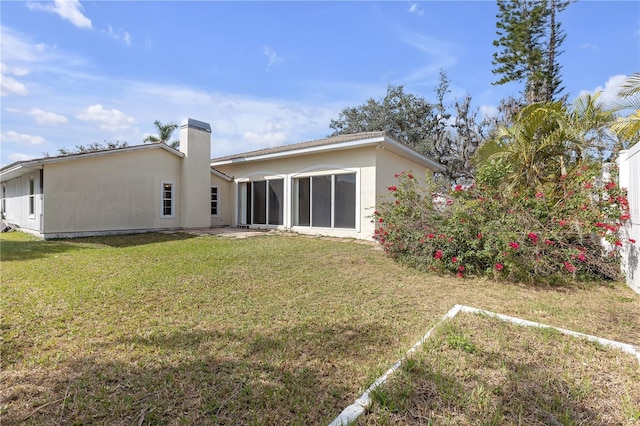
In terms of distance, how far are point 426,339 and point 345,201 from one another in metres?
8.95

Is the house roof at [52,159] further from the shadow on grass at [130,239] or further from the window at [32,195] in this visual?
the shadow on grass at [130,239]

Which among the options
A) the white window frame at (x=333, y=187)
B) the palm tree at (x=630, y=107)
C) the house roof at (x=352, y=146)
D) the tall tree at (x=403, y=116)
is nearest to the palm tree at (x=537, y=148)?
the palm tree at (x=630, y=107)

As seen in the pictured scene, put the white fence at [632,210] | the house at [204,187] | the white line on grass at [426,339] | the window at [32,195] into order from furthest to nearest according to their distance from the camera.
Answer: the window at [32,195]
the house at [204,187]
the white fence at [632,210]
the white line on grass at [426,339]

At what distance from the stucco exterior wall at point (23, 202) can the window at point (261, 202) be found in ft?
25.1

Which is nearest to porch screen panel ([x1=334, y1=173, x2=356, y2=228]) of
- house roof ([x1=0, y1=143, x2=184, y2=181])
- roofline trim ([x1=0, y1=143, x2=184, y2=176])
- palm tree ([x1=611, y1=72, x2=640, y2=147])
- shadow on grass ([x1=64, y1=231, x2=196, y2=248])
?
shadow on grass ([x1=64, y1=231, x2=196, y2=248])

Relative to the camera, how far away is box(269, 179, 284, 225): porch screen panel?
14.1m

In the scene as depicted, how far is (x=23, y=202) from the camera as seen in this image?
47.3ft

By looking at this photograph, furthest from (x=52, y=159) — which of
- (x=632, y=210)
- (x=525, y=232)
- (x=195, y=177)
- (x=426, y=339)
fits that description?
(x=632, y=210)

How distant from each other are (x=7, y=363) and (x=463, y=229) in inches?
269

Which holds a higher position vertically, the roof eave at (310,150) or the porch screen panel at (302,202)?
the roof eave at (310,150)

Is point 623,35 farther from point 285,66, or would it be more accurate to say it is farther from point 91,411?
point 91,411

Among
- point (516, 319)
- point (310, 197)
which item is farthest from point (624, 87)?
point (310, 197)

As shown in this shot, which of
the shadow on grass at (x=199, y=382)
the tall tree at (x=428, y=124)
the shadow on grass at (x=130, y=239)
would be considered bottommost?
the shadow on grass at (x=199, y=382)

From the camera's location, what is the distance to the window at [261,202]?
1416 centimetres
